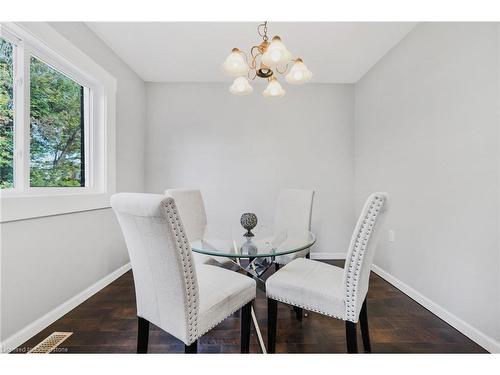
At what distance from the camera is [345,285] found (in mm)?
1228

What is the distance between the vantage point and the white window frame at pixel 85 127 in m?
1.57

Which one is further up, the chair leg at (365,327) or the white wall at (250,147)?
the white wall at (250,147)

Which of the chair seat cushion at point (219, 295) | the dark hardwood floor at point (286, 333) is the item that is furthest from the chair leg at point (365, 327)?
the chair seat cushion at point (219, 295)

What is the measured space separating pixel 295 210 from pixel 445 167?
123cm

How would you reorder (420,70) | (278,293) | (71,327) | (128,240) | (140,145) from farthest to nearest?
(140,145), (420,70), (71,327), (278,293), (128,240)

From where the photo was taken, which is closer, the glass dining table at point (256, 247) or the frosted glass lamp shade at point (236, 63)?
the glass dining table at point (256, 247)

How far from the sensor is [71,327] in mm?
1701

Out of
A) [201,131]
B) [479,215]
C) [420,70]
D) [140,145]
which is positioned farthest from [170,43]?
[479,215]

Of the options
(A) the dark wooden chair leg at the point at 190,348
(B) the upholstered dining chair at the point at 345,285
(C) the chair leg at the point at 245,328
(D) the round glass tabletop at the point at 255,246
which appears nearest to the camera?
(A) the dark wooden chair leg at the point at 190,348

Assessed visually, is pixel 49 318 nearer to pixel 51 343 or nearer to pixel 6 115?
pixel 51 343

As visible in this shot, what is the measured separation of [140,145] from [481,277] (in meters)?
3.46

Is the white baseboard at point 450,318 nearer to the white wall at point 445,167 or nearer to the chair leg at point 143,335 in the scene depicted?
the white wall at point 445,167

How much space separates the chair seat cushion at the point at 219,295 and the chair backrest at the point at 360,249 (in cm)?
52
